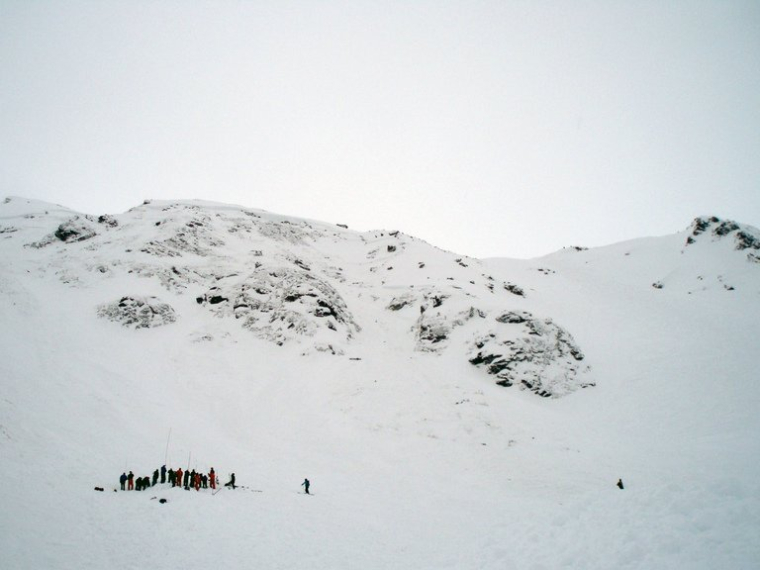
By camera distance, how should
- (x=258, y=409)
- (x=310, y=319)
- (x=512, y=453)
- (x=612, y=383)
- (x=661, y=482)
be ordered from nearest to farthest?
1. (x=661, y=482)
2. (x=512, y=453)
3. (x=258, y=409)
4. (x=612, y=383)
5. (x=310, y=319)

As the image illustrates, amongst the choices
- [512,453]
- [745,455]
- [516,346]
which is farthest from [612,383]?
[512,453]

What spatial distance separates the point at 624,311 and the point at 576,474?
42790mm

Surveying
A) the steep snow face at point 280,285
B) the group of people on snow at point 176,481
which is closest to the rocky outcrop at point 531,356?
the steep snow face at point 280,285

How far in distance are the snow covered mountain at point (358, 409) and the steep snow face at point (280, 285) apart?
38 centimetres

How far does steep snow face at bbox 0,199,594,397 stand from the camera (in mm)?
38812

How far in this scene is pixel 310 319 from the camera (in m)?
42.2

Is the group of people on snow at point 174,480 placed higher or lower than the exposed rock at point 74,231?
lower

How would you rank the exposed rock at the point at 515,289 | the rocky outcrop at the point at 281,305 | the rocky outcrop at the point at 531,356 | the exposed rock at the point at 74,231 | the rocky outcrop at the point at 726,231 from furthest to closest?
the rocky outcrop at the point at 726,231 < the exposed rock at the point at 515,289 < the exposed rock at the point at 74,231 < the rocky outcrop at the point at 281,305 < the rocky outcrop at the point at 531,356

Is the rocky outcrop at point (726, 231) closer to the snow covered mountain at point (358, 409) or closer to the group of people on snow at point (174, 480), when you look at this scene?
the snow covered mountain at point (358, 409)

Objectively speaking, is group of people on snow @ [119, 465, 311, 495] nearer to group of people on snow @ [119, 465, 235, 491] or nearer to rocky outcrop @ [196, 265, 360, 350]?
group of people on snow @ [119, 465, 235, 491]

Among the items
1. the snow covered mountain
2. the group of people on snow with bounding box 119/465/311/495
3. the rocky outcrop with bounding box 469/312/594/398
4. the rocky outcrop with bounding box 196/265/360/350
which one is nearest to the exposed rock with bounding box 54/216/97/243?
the snow covered mountain

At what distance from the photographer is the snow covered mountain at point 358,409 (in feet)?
46.8

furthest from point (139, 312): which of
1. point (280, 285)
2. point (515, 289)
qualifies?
point (515, 289)

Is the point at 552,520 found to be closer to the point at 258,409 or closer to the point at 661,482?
the point at 661,482
